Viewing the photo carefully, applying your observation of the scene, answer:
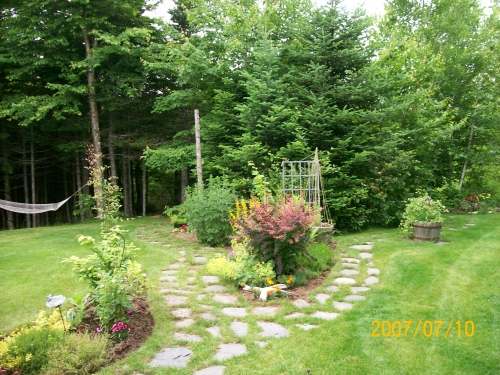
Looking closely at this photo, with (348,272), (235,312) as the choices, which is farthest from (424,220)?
(235,312)

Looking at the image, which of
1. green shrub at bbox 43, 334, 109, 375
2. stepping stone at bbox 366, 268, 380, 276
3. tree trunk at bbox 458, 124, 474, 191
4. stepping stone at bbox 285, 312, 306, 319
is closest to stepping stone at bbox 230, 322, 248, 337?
stepping stone at bbox 285, 312, 306, 319

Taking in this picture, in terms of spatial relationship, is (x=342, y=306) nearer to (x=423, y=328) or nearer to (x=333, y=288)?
(x=333, y=288)

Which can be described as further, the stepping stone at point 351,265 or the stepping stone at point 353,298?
the stepping stone at point 351,265

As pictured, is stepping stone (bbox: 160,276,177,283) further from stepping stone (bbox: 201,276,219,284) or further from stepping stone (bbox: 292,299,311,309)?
stepping stone (bbox: 292,299,311,309)

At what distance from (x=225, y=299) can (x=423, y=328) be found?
6.62 ft

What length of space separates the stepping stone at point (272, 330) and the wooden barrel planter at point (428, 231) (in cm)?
411

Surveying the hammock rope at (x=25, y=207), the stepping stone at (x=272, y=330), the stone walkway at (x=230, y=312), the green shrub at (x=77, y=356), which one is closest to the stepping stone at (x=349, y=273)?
the stone walkway at (x=230, y=312)

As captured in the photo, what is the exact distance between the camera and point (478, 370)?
2715 mm

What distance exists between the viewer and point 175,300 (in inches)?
167

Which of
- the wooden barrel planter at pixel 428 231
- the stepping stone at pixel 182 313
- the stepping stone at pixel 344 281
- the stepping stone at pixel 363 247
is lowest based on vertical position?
the stepping stone at pixel 182 313

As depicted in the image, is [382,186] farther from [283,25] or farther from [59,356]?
[59,356]

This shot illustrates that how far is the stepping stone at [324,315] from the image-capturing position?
3709mm

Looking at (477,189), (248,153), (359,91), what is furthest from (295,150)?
(477,189)

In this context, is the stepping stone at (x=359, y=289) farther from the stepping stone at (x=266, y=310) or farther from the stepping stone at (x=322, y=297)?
the stepping stone at (x=266, y=310)
